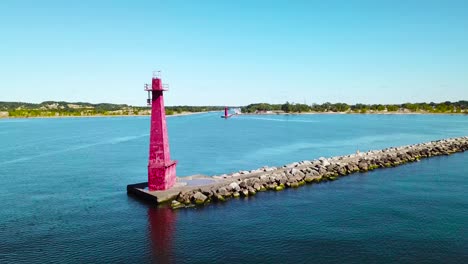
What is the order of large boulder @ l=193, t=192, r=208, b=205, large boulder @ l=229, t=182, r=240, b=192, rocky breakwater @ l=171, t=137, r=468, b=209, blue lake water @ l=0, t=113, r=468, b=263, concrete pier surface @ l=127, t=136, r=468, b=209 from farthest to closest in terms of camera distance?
large boulder @ l=229, t=182, r=240, b=192 < rocky breakwater @ l=171, t=137, r=468, b=209 < concrete pier surface @ l=127, t=136, r=468, b=209 < large boulder @ l=193, t=192, r=208, b=205 < blue lake water @ l=0, t=113, r=468, b=263

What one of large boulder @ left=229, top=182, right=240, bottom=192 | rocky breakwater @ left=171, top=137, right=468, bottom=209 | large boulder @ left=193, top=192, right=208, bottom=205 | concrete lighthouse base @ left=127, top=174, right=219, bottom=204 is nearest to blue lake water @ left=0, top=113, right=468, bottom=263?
concrete lighthouse base @ left=127, top=174, right=219, bottom=204

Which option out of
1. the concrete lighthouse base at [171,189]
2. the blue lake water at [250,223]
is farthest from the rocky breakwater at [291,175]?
the blue lake water at [250,223]

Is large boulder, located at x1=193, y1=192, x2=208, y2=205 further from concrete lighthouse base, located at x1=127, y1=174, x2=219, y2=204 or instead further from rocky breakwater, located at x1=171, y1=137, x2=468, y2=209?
concrete lighthouse base, located at x1=127, y1=174, x2=219, y2=204

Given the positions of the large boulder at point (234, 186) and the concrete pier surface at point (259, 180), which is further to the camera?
the large boulder at point (234, 186)

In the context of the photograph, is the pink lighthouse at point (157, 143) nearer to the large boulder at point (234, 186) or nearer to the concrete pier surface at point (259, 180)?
the concrete pier surface at point (259, 180)

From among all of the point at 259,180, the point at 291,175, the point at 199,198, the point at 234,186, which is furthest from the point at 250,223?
the point at 291,175

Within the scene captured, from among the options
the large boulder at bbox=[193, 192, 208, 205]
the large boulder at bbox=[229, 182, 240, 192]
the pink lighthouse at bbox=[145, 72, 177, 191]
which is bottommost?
the large boulder at bbox=[193, 192, 208, 205]

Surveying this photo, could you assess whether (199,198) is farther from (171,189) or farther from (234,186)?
(234,186)

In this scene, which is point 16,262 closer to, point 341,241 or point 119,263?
point 119,263

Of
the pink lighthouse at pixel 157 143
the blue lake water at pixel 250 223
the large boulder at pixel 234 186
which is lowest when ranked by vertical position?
the blue lake water at pixel 250 223
